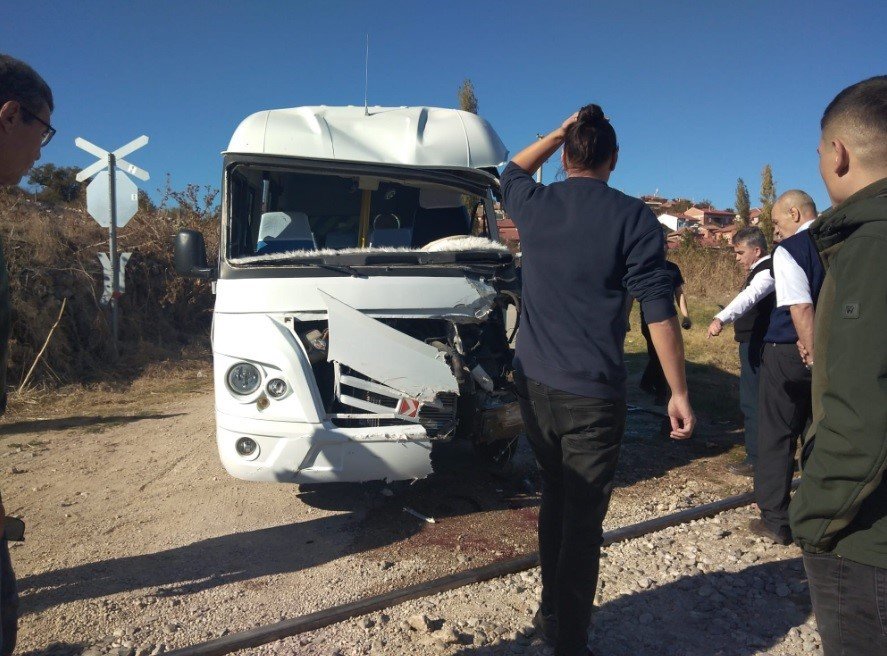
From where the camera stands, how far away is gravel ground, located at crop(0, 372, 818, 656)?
3.20 metres

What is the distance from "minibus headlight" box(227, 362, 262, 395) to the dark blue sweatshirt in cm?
205

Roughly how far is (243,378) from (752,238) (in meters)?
4.42

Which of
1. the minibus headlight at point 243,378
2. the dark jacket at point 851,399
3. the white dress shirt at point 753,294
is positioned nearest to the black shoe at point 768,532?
the white dress shirt at point 753,294

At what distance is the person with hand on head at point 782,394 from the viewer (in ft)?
13.1

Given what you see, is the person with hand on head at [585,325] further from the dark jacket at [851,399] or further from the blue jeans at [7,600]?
the blue jeans at [7,600]

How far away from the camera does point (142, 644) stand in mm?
3117

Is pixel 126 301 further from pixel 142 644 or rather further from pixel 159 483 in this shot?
pixel 142 644

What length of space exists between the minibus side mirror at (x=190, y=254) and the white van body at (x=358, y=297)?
27 centimetres

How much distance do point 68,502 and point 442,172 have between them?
13.3ft

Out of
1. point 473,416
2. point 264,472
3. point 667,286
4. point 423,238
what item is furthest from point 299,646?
point 423,238

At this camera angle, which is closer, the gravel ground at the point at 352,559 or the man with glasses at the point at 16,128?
the man with glasses at the point at 16,128

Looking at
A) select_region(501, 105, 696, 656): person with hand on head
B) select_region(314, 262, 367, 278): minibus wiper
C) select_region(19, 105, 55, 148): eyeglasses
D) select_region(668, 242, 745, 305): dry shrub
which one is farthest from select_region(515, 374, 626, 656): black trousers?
select_region(668, 242, 745, 305): dry shrub

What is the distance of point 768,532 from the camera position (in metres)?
4.29

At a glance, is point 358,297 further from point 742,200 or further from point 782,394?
point 742,200
